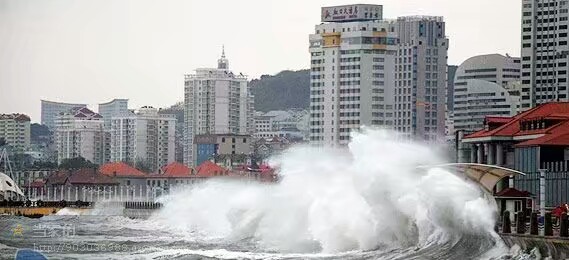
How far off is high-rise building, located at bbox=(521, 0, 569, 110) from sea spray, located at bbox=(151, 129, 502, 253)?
114 m

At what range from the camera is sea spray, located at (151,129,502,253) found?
173 feet

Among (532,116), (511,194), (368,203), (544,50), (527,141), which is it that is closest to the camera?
(368,203)

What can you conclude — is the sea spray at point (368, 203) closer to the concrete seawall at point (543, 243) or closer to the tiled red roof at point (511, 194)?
the tiled red roof at point (511, 194)

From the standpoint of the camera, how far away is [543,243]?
150ft

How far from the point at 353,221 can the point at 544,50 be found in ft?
432

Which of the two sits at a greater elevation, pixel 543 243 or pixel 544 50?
pixel 544 50

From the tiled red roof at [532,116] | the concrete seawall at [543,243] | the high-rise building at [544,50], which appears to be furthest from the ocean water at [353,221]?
the high-rise building at [544,50]

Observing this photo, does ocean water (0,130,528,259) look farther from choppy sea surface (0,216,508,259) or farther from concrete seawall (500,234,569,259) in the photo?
concrete seawall (500,234,569,259)

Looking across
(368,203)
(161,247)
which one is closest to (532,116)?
(161,247)

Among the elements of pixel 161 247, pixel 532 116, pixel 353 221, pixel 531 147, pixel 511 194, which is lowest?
pixel 161 247

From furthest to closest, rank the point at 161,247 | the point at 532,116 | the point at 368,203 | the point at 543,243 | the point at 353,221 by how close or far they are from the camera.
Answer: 1. the point at 532,116
2. the point at 161,247
3. the point at 353,221
4. the point at 368,203
5. the point at 543,243

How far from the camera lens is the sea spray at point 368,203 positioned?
52.9m

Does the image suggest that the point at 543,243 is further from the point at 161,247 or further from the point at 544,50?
the point at 544,50

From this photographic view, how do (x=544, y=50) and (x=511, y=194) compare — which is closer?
(x=511, y=194)
